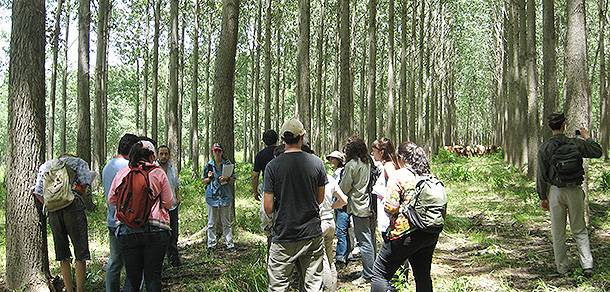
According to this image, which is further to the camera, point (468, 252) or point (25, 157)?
point (468, 252)

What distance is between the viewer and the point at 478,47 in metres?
46.0

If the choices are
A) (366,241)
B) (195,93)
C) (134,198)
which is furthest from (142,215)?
(195,93)

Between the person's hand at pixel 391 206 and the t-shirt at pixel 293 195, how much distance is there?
0.68 m

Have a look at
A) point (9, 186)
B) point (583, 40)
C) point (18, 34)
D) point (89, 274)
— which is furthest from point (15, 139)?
point (583, 40)

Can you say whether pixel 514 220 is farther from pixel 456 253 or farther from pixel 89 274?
pixel 89 274

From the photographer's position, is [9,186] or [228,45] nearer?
[9,186]

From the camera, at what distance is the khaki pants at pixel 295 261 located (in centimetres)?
372

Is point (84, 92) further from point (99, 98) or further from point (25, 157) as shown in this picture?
point (25, 157)

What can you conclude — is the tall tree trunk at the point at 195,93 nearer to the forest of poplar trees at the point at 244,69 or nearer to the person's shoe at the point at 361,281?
the forest of poplar trees at the point at 244,69

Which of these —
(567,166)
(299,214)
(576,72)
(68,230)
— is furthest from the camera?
(576,72)

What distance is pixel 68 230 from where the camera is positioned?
15.8 feet

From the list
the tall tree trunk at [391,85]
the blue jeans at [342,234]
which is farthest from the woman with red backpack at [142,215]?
the tall tree trunk at [391,85]

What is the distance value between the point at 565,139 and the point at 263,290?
4.10 metres

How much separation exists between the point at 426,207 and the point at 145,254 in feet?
8.59
